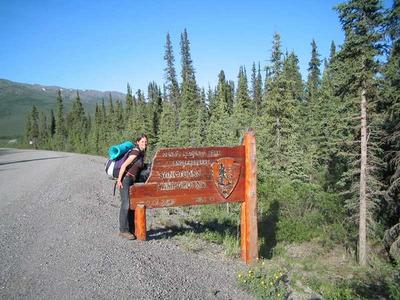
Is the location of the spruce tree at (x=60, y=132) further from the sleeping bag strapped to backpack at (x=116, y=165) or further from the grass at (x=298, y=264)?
the sleeping bag strapped to backpack at (x=116, y=165)

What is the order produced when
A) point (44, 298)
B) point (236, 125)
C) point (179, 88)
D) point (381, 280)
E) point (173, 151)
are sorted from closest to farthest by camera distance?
point (44, 298), point (173, 151), point (381, 280), point (236, 125), point (179, 88)

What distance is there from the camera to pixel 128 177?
6961 millimetres

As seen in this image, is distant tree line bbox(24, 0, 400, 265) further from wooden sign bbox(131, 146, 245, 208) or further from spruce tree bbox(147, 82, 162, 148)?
spruce tree bbox(147, 82, 162, 148)

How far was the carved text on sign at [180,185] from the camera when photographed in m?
6.71

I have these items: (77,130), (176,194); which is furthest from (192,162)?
(77,130)

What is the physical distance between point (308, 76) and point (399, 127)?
58091mm

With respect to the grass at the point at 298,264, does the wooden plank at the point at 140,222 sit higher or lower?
higher

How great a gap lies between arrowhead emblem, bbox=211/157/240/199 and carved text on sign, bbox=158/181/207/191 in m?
0.29

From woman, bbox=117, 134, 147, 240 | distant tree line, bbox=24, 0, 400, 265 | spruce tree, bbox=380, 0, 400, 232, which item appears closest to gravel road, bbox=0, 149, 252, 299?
woman, bbox=117, 134, 147, 240

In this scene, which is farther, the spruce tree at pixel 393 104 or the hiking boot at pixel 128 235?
the spruce tree at pixel 393 104

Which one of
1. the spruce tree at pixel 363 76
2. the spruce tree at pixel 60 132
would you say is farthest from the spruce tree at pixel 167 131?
the spruce tree at pixel 60 132

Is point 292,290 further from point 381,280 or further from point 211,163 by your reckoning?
point 381,280

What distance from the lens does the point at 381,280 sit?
10.2m

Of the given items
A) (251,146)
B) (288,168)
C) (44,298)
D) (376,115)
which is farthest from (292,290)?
(288,168)
